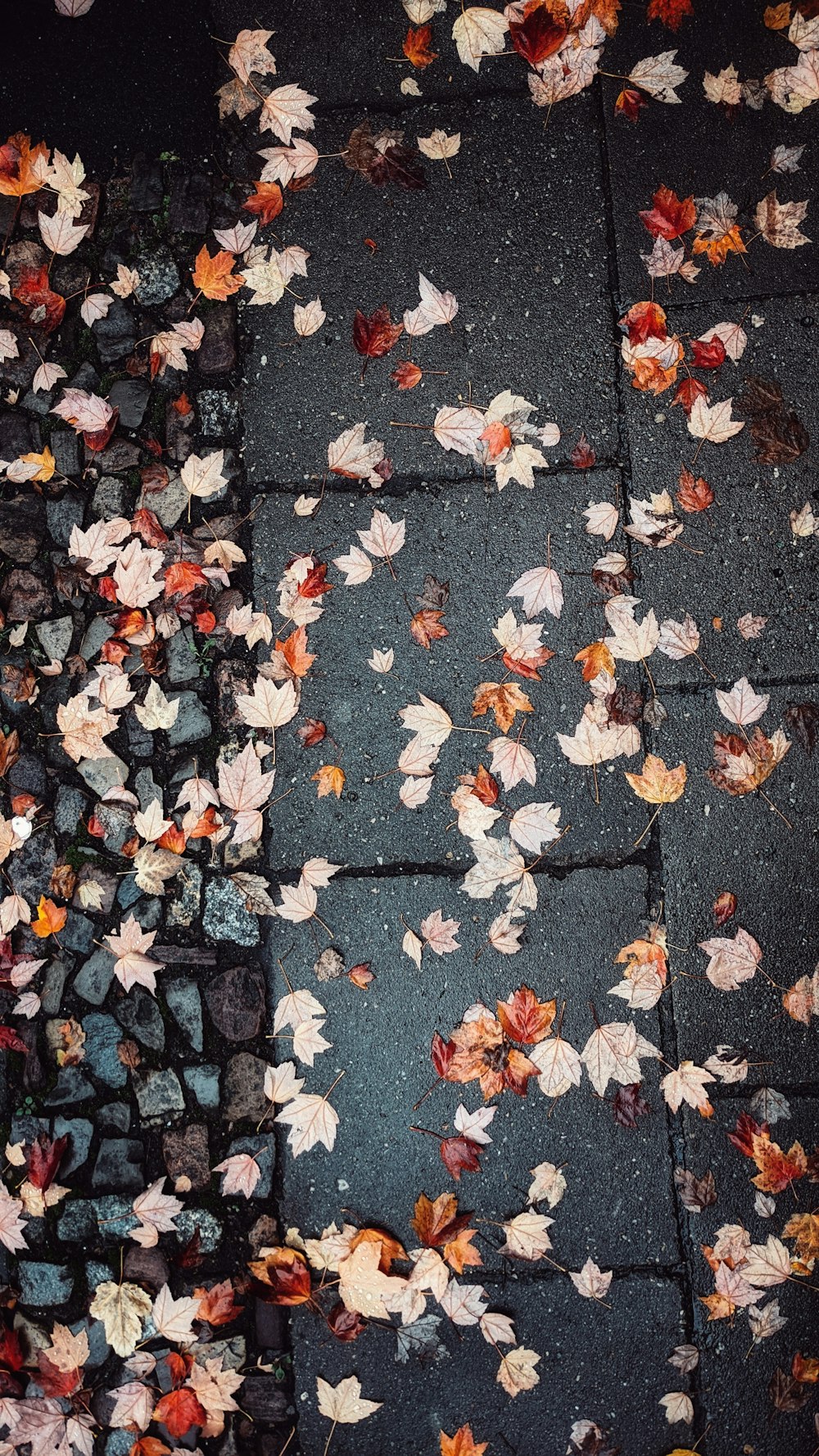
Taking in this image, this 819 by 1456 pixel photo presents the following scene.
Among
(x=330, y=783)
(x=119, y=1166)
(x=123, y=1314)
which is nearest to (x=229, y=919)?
(x=330, y=783)

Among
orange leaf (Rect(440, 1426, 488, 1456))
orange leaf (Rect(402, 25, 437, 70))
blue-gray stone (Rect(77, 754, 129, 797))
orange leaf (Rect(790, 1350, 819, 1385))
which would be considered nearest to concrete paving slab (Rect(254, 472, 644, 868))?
blue-gray stone (Rect(77, 754, 129, 797))

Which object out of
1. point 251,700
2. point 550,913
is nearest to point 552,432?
point 251,700

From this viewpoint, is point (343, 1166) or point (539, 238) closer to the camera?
point (343, 1166)

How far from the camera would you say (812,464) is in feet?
8.60

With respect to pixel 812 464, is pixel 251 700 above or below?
below

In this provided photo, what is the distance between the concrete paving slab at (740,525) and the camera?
2.58 metres

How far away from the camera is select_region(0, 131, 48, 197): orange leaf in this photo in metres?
2.75

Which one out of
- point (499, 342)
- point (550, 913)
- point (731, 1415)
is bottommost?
Result: point (731, 1415)

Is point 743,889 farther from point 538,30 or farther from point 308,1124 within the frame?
point 538,30

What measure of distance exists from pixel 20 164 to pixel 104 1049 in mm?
2826

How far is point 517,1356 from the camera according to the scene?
243 cm

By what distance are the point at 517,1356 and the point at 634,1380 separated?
34 centimetres

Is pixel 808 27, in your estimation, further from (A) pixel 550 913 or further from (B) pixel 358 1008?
(B) pixel 358 1008

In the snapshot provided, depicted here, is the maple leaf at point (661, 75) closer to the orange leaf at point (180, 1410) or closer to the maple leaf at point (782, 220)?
the maple leaf at point (782, 220)
